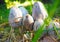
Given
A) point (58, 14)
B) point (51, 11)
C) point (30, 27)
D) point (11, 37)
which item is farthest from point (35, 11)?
point (58, 14)

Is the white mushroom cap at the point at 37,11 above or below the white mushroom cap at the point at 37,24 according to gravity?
above

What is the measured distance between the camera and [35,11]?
1.77ft

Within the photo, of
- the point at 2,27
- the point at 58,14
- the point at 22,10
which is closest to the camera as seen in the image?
the point at 22,10

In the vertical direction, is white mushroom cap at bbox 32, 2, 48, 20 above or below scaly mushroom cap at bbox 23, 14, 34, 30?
above

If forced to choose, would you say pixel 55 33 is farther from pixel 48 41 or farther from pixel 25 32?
pixel 25 32

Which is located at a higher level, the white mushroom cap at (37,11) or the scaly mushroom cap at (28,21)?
the white mushroom cap at (37,11)

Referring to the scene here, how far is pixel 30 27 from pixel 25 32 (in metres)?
0.07

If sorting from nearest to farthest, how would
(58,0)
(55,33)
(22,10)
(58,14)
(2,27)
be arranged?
(58,0) < (55,33) < (22,10) < (2,27) < (58,14)

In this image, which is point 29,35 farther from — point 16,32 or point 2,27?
point 2,27

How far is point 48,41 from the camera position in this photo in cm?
50

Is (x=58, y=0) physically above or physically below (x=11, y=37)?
above

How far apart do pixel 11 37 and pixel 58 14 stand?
0.43 metres

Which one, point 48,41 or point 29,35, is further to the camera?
point 29,35

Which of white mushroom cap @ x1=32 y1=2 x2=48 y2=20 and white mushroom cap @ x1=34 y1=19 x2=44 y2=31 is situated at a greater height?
white mushroom cap @ x1=32 y1=2 x2=48 y2=20
